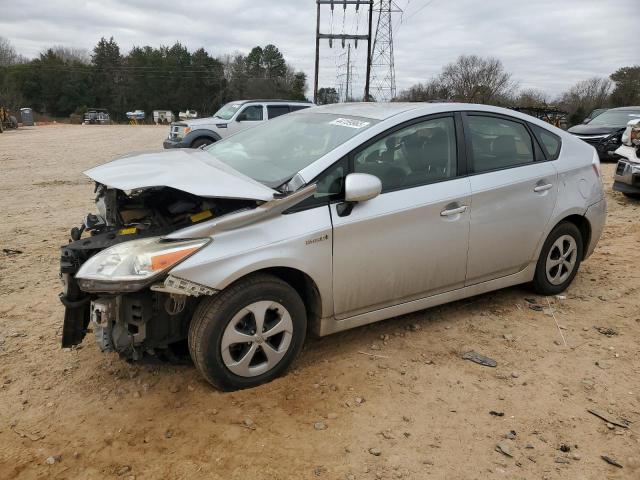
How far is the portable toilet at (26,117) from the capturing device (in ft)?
143

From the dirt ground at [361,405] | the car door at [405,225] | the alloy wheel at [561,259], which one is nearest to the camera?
the dirt ground at [361,405]

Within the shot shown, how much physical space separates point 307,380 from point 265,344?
0.40 metres

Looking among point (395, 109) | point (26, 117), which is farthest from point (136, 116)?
point (395, 109)

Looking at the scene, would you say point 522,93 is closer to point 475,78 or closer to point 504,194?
point 475,78

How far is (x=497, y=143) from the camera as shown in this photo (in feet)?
13.3

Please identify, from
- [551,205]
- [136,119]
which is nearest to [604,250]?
[551,205]

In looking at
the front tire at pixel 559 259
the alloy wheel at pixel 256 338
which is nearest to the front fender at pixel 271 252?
the alloy wheel at pixel 256 338

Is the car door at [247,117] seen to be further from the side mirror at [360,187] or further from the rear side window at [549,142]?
the side mirror at [360,187]

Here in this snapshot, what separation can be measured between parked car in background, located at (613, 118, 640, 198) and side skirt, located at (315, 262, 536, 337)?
5.37 metres

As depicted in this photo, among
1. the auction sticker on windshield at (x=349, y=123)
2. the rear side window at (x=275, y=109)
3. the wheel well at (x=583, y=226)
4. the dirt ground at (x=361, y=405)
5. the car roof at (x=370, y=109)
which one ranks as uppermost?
the rear side window at (x=275, y=109)

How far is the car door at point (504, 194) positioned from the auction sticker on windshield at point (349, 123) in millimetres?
871

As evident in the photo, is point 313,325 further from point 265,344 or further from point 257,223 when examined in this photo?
point 257,223

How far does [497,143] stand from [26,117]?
160ft

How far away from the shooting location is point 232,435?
270cm
